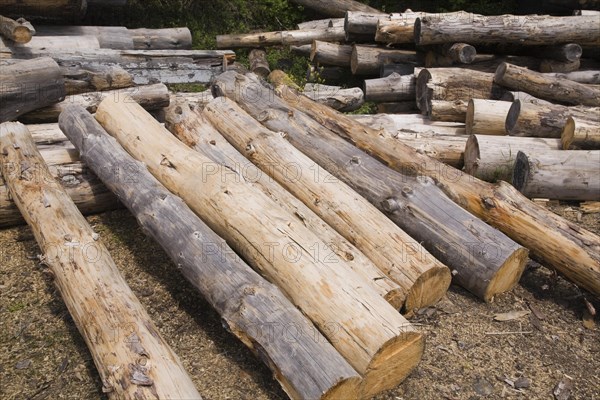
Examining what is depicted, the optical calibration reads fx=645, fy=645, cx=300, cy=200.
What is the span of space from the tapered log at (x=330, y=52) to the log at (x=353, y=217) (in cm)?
421

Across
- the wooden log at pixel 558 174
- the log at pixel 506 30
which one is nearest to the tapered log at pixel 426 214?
the wooden log at pixel 558 174

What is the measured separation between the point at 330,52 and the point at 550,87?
3618 mm

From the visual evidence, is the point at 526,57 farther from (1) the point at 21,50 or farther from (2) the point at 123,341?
(2) the point at 123,341

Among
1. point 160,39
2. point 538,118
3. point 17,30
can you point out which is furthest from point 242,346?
point 160,39

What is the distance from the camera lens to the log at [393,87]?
9.55 metres

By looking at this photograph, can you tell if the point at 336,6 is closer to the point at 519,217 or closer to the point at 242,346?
the point at 519,217

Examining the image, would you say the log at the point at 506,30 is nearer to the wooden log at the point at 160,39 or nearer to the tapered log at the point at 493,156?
the tapered log at the point at 493,156

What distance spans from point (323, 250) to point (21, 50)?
19.3 ft

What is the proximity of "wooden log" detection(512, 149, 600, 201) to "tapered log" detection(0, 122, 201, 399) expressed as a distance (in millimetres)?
4303

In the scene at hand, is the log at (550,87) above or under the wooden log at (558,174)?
above

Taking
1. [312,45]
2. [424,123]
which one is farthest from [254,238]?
[312,45]

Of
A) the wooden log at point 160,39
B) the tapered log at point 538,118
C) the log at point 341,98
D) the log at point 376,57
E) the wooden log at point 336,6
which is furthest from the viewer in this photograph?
the wooden log at point 336,6

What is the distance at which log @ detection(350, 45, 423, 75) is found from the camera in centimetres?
1022

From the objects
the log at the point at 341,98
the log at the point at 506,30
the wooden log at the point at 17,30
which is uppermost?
the log at the point at 506,30
